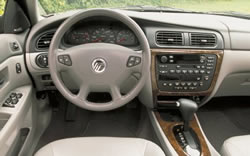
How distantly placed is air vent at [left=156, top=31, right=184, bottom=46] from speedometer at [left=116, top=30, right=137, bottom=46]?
159 mm

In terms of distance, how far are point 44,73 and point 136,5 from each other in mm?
817

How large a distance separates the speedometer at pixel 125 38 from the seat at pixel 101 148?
0.54m

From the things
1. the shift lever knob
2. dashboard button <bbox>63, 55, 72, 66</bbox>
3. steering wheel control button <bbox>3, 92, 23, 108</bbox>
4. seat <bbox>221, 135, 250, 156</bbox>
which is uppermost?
dashboard button <bbox>63, 55, 72, 66</bbox>

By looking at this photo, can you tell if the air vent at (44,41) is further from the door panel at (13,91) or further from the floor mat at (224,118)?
the floor mat at (224,118)

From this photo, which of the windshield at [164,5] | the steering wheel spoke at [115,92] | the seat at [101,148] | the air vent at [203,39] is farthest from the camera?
the windshield at [164,5]

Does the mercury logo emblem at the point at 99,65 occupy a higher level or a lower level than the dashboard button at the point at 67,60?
lower

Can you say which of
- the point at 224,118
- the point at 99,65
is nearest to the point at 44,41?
the point at 99,65

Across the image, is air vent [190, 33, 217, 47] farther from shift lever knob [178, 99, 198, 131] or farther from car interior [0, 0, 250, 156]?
shift lever knob [178, 99, 198, 131]

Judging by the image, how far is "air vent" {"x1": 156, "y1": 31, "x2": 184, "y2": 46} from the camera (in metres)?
1.62

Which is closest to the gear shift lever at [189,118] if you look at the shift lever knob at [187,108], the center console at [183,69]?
the shift lever knob at [187,108]

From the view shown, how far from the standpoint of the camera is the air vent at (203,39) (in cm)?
163

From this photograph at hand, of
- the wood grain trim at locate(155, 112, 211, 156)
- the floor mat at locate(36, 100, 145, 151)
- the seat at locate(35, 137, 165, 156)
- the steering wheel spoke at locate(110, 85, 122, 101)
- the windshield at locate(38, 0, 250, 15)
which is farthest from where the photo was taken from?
the floor mat at locate(36, 100, 145, 151)

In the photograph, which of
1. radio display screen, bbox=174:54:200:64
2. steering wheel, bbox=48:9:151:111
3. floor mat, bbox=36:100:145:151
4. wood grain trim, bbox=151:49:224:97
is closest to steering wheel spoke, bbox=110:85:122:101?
steering wheel, bbox=48:9:151:111

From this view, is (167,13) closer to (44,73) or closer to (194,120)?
(194,120)
